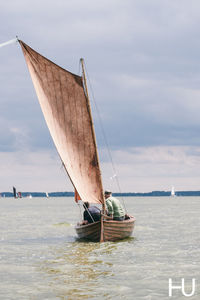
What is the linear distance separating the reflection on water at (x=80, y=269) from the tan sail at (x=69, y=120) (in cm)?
269

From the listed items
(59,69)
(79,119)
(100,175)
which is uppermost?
(59,69)

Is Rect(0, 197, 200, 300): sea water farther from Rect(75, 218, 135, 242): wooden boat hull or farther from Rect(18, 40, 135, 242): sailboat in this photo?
Rect(18, 40, 135, 242): sailboat

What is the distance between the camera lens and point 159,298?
1173cm

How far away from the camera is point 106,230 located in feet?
73.9

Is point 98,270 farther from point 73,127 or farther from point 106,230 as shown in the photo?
point 73,127

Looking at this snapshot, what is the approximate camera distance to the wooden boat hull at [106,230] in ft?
73.7

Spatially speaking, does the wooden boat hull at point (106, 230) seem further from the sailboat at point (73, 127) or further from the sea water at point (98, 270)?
the sea water at point (98, 270)

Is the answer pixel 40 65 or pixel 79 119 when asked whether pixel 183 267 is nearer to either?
pixel 79 119

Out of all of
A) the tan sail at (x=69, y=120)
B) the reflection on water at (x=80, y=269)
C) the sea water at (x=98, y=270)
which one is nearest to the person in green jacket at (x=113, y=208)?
the tan sail at (x=69, y=120)

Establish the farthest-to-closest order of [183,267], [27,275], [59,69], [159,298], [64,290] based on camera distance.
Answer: [59,69], [183,267], [27,275], [64,290], [159,298]

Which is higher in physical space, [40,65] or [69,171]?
[40,65]

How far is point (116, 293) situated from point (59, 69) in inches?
495

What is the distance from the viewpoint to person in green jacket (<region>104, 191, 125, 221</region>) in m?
23.6

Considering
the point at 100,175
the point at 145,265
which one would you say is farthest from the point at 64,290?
the point at 100,175
